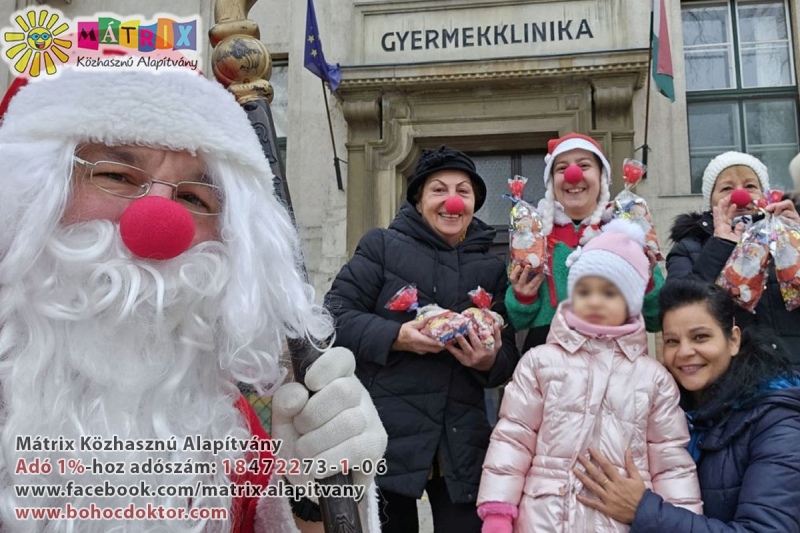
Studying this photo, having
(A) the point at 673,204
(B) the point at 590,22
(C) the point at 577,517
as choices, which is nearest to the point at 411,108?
(B) the point at 590,22

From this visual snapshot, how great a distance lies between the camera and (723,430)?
1940mm

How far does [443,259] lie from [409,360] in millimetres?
403

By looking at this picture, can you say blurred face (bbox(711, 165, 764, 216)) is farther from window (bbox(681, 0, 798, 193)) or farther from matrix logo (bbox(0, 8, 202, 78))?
window (bbox(681, 0, 798, 193))

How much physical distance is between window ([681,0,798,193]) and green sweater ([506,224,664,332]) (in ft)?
15.9

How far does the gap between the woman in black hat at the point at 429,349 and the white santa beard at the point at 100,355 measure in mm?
1017

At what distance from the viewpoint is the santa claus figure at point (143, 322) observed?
121 cm

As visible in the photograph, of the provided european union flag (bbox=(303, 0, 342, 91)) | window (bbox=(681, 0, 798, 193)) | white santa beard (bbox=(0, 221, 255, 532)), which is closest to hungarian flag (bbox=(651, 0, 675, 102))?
window (bbox=(681, 0, 798, 193))

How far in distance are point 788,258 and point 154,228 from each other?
1.91 metres

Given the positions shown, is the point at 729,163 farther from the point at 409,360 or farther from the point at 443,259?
the point at 409,360

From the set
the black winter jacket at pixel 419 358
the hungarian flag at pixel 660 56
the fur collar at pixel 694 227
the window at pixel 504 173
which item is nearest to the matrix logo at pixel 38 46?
the black winter jacket at pixel 419 358

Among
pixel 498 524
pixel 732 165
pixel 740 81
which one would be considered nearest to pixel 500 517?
pixel 498 524

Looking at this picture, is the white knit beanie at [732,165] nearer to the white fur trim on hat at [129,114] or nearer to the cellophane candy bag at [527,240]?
the cellophane candy bag at [527,240]

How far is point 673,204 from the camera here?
6223 mm

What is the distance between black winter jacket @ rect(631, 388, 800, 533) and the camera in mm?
1758
